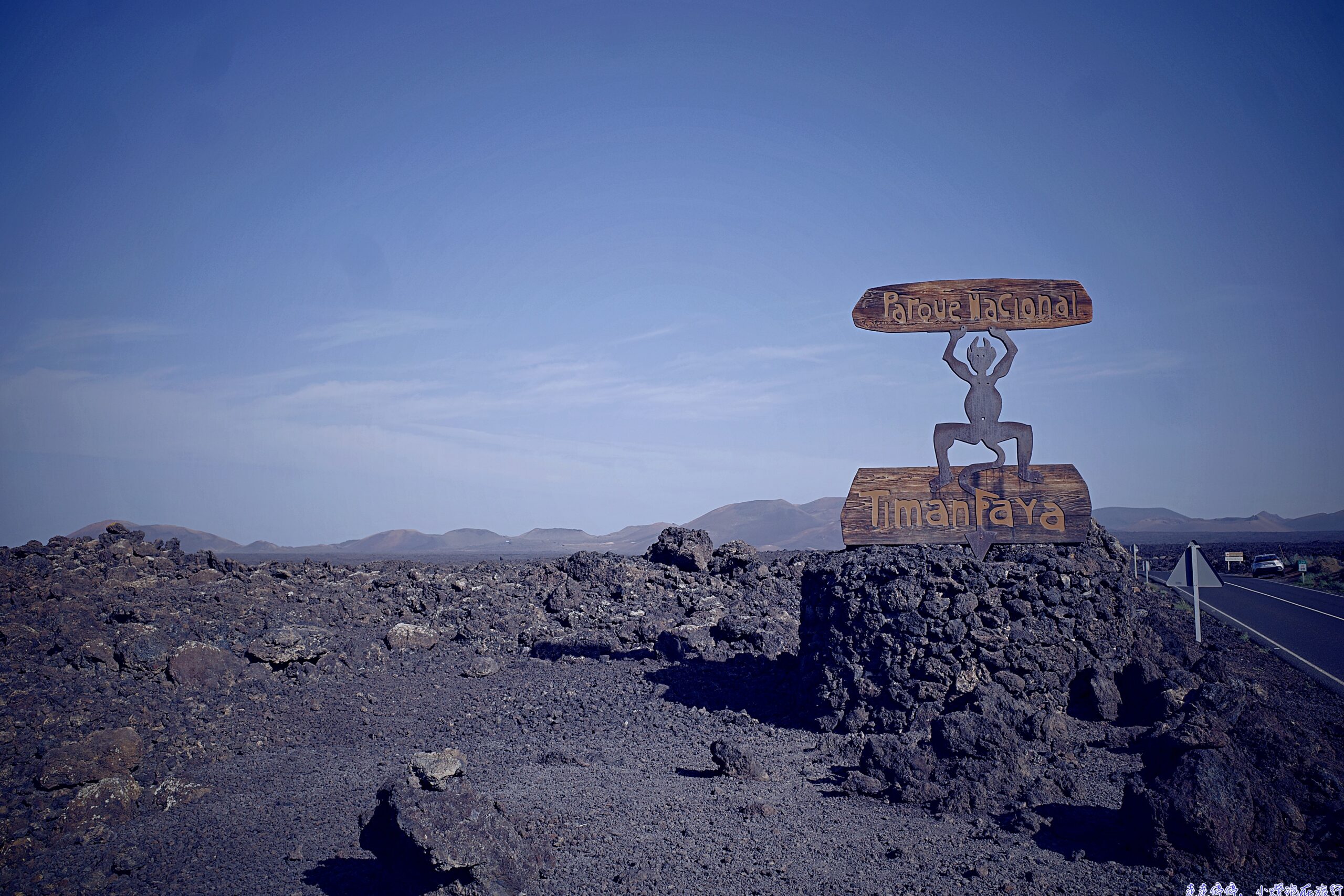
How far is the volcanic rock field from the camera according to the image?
18.6 ft

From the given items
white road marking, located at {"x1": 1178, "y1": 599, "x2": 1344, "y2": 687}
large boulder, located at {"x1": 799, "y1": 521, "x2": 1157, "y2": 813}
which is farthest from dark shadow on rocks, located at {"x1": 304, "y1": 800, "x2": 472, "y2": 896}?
white road marking, located at {"x1": 1178, "y1": 599, "x2": 1344, "y2": 687}

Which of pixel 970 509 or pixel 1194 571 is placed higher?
pixel 970 509

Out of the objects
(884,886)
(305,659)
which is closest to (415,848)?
(884,886)

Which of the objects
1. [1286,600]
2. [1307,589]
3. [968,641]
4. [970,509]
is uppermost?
[970,509]

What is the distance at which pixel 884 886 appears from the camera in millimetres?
5539

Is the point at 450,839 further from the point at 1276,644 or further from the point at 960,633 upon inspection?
the point at 1276,644

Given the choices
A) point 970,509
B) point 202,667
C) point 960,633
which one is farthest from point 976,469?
point 202,667

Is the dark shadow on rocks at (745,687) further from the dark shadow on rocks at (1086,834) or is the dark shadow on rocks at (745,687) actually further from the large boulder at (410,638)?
the large boulder at (410,638)

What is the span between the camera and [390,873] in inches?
213

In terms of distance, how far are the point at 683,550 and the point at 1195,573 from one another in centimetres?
1133

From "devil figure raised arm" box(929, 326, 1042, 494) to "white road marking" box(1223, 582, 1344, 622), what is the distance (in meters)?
23.8

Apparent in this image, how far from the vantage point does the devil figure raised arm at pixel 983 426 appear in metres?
6.69

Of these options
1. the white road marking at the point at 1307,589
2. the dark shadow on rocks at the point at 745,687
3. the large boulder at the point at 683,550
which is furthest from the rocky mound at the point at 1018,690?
the white road marking at the point at 1307,589

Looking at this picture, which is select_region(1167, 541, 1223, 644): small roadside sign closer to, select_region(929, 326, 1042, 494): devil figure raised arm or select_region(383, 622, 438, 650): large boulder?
select_region(929, 326, 1042, 494): devil figure raised arm
